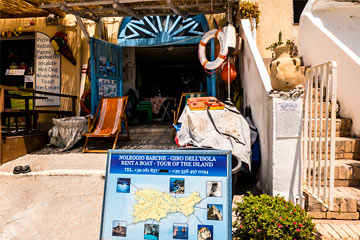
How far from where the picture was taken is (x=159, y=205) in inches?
81.9

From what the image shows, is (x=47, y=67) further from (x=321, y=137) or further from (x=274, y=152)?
(x=321, y=137)

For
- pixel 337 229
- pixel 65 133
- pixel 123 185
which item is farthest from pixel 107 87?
pixel 337 229

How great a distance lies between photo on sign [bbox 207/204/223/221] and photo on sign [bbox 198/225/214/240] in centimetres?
7

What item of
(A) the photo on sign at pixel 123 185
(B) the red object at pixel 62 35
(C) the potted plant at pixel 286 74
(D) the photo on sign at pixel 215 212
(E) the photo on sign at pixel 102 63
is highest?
(B) the red object at pixel 62 35

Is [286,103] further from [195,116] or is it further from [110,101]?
[110,101]

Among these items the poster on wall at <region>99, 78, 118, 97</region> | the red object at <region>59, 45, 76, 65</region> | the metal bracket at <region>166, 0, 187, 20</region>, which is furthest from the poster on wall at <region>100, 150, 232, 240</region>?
the red object at <region>59, 45, 76, 65</region>

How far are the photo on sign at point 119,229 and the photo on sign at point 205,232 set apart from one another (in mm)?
601

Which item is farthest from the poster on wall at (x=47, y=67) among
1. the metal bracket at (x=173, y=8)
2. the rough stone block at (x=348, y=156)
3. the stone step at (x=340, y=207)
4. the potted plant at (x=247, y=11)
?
the rough stone block at (x=348, y=156)

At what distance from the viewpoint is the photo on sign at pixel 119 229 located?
2.08 meters

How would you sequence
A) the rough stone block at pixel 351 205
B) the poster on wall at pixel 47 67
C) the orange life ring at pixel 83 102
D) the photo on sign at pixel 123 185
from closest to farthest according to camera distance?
the photo on sign at pixel 123 185 → the rough stone block at pixel 351 205 → the orange life ring at pixel 83 102 → the poster on wall at pixel 47 67

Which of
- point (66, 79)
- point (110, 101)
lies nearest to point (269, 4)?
point (110, 101)

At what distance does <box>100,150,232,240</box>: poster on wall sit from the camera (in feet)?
6.55

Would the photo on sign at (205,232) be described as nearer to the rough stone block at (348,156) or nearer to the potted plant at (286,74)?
the potted plant at (286,74)

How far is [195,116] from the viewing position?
4195 millimetres
